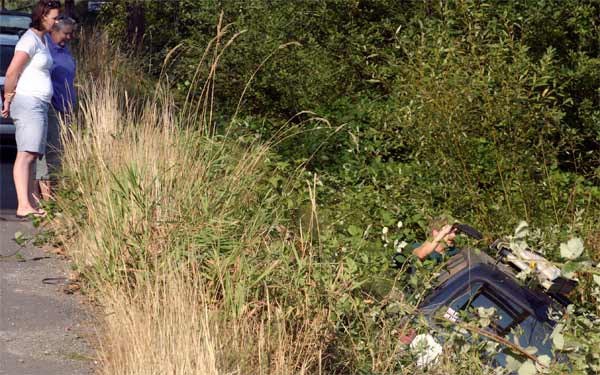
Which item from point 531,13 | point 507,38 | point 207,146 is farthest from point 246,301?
point 531,13

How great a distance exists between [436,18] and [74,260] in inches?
253

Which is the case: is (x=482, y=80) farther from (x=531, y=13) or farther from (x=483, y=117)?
(x=531, y=13)

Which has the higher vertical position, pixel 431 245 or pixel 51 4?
pixel 51 4

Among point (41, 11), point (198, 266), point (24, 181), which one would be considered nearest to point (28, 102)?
point (24, 181)

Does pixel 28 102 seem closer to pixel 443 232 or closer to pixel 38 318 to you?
pixel 38 318

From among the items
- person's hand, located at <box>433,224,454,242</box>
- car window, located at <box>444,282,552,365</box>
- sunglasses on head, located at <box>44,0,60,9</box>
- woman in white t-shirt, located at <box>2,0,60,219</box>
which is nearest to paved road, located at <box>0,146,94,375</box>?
woman in white t-shirt, located at <box>2,0,60,219</box>

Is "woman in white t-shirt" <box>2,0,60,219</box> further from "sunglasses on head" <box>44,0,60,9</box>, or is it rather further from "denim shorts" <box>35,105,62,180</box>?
"sunglasses on head" <box>44,0,60,9</box>

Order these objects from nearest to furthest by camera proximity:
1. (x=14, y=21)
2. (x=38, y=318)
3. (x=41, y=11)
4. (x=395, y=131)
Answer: (x=38, y=318) → (x=41, y=11) → (x=395, y=131) → (x=14, y=21)

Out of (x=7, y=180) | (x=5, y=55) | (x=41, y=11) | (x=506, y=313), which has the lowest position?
(x=7, y=180)

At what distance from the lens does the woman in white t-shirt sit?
8156mm

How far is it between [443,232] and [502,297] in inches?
32.0

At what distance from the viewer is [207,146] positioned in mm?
7469

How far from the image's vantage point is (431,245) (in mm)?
6785

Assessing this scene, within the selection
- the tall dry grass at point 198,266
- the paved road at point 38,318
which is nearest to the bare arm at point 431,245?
the tall dry grass at point 198,266
